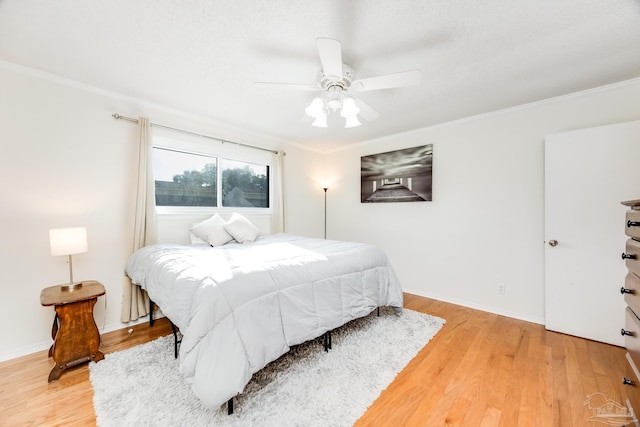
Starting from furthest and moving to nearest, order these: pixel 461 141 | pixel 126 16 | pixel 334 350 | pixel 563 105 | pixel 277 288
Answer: pixel 461 141, pixel 563 105, pixel 334 350, pixel 277 288, pixel 126 16

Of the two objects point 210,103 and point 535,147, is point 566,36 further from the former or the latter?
point 210,103

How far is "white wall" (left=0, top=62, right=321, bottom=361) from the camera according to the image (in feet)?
6.90

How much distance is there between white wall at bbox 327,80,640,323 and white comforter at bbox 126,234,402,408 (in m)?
1.42

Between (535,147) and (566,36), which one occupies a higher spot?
(566,36)

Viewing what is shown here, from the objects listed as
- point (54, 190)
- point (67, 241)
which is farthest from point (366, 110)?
point (54, 190)

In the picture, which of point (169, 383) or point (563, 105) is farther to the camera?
point (563, 105)

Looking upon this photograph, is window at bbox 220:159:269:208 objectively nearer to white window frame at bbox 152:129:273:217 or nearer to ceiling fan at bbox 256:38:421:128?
white window frame at bbox 152:129:273:217

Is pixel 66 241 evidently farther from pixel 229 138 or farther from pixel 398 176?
pixel 398 176

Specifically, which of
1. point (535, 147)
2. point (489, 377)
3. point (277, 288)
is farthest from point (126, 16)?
point (535, 147)

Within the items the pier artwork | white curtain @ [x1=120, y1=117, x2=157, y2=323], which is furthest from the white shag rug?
the pier artwork

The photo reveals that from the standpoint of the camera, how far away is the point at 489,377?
5.97 feet

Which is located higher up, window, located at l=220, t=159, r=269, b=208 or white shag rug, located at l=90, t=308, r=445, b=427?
window, located at l=220, t=159, r=269, b=208

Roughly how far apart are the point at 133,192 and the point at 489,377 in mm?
3606

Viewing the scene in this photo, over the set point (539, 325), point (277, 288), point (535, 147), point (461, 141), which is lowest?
point (539, 325)
